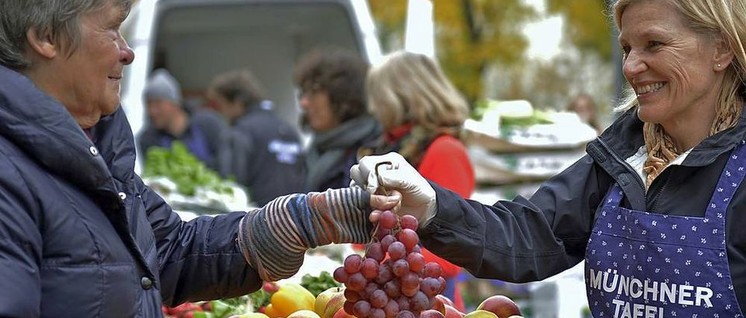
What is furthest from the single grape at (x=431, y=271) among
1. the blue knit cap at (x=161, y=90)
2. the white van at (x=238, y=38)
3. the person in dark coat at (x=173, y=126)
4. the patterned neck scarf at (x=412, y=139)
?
the blue knit cap at (x=161, y=90)

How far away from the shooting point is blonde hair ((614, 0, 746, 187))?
103 inches

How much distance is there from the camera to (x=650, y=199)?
2.67m

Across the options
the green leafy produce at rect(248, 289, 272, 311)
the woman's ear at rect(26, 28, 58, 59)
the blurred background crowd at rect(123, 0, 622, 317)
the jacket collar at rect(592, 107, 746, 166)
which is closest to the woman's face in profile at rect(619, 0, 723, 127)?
the jacket collar at rect(592, 107, 746, 166)

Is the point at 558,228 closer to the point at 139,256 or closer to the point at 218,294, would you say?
the point at 218,294

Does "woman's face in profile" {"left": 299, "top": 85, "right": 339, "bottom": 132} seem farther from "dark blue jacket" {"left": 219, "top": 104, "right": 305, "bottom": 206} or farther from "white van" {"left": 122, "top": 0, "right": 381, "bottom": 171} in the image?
"dark blue jacket" {"left": 219, "top": 104, "right": 305, "bottom": 206}

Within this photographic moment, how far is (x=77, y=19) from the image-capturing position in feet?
7.47

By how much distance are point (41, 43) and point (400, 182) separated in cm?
82

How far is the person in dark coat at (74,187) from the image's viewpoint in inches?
82.1

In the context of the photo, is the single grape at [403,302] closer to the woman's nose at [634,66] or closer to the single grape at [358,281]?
the single grape at [358,281]

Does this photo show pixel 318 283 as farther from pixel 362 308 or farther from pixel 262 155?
pixel 262 155

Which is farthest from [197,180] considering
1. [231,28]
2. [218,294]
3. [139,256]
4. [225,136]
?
[139,256]

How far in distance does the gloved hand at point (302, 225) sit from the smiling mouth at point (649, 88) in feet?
2.15

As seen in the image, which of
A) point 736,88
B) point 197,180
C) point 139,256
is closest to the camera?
point 139,256

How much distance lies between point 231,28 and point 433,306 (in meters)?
7.68
